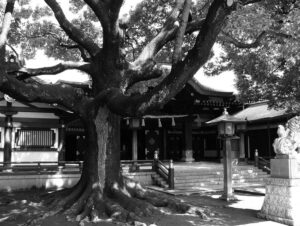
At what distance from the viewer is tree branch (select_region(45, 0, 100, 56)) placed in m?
11.5

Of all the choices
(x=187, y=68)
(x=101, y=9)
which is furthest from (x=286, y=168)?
(x=101, y=9)

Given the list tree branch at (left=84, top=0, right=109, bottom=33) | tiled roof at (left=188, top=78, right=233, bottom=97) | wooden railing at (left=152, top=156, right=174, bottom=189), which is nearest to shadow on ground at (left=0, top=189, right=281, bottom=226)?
wooden railing at (left=152, top=156, right=174, bottom=189)

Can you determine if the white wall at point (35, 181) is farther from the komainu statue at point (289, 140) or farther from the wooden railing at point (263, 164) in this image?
the wooden railing at point (263, 164)

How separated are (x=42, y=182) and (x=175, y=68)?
1265 cm

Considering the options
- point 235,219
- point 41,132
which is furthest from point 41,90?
point 41,132

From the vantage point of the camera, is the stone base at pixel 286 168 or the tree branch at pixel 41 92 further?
the stone base at pixel 286 168

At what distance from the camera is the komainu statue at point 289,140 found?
10.5 m

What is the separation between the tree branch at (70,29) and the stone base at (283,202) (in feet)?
25.4

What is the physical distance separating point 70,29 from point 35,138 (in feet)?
33.4

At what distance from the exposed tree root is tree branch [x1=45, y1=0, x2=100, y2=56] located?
4936mm

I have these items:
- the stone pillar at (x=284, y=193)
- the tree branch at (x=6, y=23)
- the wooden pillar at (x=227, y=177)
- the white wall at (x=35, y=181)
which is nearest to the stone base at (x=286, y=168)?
the stone pillar at (x=284, y=193)

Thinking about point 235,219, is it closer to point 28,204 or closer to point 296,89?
point 28,204

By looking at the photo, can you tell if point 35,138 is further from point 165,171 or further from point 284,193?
point 284,193

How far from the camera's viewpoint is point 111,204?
413 inches
